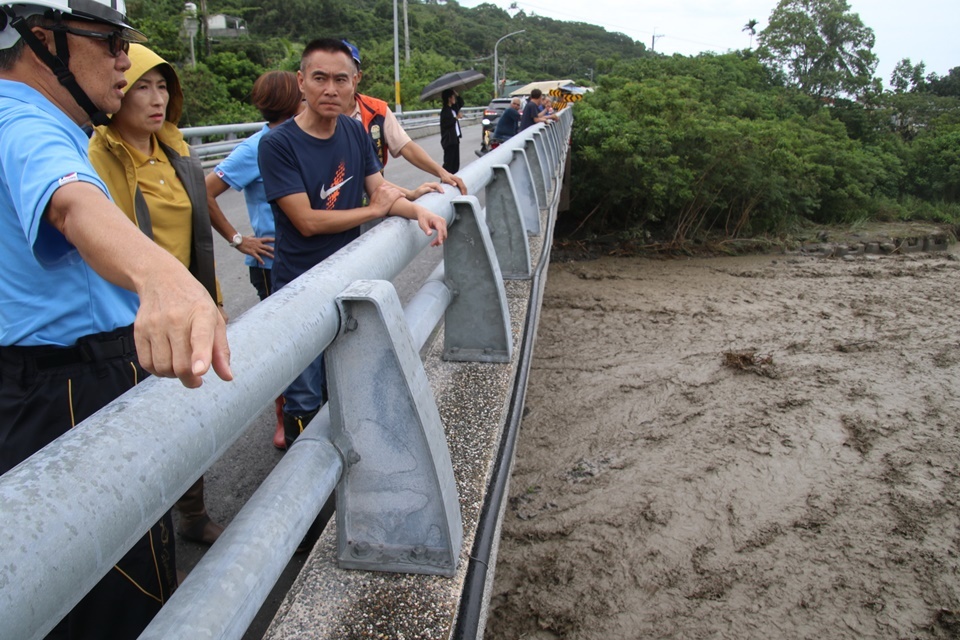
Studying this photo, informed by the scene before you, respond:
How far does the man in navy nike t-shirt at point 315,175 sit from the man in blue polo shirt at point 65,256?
1.10 metres

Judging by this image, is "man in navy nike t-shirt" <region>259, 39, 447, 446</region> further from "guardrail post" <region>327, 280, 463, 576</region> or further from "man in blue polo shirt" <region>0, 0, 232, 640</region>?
"guardrail post" <region>327, 280, 463, 576</region>

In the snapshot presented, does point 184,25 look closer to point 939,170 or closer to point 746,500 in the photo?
point 939,170

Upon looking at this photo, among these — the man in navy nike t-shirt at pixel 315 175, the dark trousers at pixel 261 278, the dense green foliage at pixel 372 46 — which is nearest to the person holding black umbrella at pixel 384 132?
the man in navy nike t-shirt at pixel 315 175

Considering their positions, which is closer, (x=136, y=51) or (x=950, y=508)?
(x=136, y=51)

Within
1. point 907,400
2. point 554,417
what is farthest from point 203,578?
point 907,400

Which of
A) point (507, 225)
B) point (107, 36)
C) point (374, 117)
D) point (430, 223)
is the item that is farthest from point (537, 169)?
point (107, 36)

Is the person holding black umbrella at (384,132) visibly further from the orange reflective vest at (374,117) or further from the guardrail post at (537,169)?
the guardrail post at (537,169)

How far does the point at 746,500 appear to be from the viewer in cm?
557

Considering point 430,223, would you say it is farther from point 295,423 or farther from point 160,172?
point 295,423

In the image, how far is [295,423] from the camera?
10.9 ft

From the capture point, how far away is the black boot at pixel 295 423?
3260 mm

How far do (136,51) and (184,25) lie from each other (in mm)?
39739

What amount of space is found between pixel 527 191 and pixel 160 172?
9.67 ft

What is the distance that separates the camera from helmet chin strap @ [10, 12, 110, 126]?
5.31 feet
